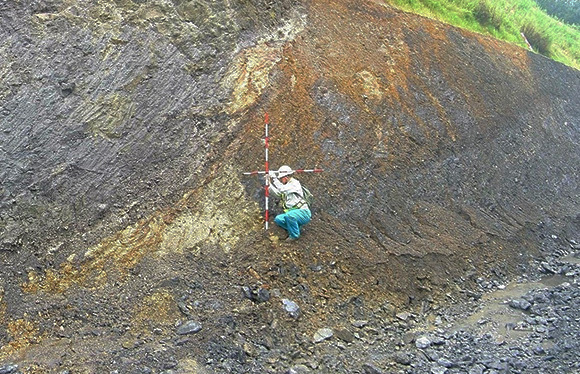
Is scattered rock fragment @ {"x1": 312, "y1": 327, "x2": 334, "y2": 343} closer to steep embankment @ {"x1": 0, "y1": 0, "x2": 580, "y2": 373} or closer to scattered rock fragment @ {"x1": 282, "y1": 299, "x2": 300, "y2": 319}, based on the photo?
steep embankment @ {"x1": 0, "y1": 0, "x2": 580, "y2": 373}

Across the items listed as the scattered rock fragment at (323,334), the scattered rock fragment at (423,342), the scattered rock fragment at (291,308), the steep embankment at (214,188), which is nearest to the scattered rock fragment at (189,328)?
the steep embankment at (214,188)

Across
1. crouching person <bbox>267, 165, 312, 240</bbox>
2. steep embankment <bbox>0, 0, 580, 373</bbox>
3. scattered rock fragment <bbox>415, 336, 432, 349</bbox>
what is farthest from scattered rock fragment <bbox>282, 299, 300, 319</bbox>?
scattered rock fragment <bbox>415, 336, 432, 349</bbox>

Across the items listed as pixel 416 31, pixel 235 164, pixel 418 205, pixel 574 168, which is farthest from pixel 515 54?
pixel 235 164

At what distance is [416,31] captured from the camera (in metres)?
12.5

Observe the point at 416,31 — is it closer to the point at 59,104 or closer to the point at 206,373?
the point at 59,104

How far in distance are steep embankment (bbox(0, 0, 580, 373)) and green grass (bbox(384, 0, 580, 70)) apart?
2938 mm

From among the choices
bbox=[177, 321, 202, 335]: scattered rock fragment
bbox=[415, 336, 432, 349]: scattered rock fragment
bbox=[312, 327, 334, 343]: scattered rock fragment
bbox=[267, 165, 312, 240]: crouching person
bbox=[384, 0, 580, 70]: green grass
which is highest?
bbox=[384, 0, 580, 70]: green grass

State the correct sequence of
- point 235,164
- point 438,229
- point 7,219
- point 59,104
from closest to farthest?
point 7,219 < point 59,104 < point 235,164 < point 438,229

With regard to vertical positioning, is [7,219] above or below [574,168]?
below

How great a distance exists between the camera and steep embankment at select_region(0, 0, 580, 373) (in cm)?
750

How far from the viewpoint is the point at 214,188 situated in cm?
865

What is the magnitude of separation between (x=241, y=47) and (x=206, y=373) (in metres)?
5.07

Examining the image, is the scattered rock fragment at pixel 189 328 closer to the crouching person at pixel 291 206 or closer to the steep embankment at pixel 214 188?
the steep embankment at pixel 214 188

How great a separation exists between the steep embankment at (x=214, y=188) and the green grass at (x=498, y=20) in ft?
9.64
